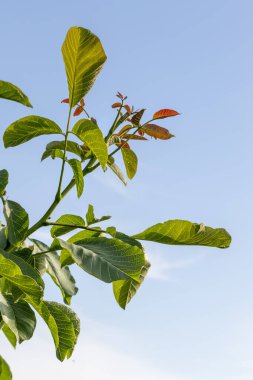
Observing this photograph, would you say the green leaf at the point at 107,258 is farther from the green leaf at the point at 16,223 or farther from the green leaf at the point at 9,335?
the green leaf at the point at 9,335

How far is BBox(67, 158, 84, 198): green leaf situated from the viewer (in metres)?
1.79

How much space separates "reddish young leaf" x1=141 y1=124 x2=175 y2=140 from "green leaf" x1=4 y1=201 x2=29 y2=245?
1.83ft

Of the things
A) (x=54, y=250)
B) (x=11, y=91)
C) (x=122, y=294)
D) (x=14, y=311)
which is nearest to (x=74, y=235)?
(x=54, y=250)

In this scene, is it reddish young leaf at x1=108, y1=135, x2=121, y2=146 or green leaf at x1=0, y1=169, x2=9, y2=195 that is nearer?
green leaf at x1=0, y1=169, x2=9, y2=195

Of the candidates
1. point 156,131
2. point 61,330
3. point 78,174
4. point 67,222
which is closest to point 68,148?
point 78,174

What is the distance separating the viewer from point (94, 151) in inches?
69.4

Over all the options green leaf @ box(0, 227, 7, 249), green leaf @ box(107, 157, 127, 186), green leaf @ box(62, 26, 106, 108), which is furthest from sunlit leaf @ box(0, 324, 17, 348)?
green leaf @ box(62, 26, 106, 108)

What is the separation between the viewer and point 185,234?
1769 millimetres

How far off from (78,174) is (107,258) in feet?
1.08

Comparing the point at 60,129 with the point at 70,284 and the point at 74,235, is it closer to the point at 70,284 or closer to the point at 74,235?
the point at 74,235

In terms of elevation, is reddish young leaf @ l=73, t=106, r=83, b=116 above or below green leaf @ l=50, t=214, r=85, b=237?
above

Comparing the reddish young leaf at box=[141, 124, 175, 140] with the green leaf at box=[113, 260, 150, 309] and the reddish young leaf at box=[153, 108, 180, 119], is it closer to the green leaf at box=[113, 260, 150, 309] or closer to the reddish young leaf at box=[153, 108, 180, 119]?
the reddish young leaf at box=[153, 108, 180, 119]

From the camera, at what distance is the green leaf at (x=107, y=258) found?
151 cm

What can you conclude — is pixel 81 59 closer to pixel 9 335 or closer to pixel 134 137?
pixel 134 137
